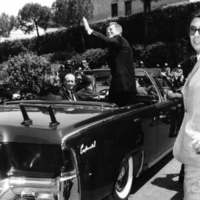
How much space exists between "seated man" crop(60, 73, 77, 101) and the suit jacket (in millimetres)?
530

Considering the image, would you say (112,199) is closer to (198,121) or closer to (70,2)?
(198,121)

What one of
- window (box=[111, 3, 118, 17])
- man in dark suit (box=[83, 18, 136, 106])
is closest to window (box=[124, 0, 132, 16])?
window (box=[111, 3, 118, 17])

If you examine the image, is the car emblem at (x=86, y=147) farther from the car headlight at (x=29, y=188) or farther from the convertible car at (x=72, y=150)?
the car headlight at (x=29, y=188)

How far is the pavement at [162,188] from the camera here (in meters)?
4.57

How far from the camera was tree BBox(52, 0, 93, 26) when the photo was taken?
4141 centimetres

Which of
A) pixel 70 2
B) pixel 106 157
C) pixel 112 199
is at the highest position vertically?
pixel 70 2

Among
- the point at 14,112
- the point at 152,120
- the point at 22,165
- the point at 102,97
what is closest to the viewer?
the point at 22,165

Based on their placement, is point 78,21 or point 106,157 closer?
point 106,157

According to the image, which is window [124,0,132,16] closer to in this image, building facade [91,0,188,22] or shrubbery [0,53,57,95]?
building facade [91,0,188,22]

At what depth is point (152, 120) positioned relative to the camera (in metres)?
4.77

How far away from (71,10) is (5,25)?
40093mm

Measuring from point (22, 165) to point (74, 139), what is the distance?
43cm

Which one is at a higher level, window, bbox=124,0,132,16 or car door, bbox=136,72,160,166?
window, bbox=124,0,132,16

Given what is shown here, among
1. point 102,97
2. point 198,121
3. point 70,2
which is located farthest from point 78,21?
point 198,121
